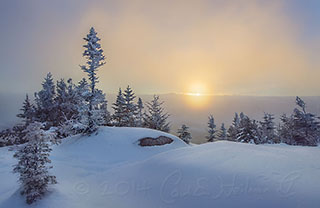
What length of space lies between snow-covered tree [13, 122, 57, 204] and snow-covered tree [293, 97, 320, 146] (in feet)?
111

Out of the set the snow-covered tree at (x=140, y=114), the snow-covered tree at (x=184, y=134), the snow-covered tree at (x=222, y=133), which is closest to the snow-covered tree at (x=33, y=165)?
the snow-covered tree at (x=184, y=134)

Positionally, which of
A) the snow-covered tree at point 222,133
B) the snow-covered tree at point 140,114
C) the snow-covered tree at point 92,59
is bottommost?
the snow-covered tree at point 222,133

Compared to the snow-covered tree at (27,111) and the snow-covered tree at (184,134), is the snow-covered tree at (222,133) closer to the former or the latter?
the snow-covered tree at (184,134)

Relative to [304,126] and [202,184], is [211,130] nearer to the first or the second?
[304,126]

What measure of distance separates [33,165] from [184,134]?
26.7 meters

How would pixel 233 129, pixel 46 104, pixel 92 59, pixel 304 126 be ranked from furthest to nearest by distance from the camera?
pixel 233 129 → pixel 46 104 → pixel 304 126 → pixel 92 59

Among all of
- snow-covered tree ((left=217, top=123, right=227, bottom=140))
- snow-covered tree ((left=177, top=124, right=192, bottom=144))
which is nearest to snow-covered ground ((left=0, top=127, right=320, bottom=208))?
snow-covered tree ((left=177, top=124, right=192, bottom=144))

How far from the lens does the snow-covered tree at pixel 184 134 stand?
3031cm

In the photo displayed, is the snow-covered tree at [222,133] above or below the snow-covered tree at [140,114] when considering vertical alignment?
below

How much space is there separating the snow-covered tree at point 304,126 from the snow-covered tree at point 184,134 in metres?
18.3

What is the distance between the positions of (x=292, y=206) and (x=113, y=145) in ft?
50.7

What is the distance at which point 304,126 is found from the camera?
26906 mm

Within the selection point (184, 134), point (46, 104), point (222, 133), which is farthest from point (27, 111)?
point (222, 133)

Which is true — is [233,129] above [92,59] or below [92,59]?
below
